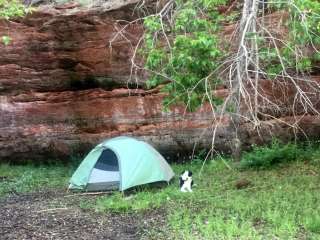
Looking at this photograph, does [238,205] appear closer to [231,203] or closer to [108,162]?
[231,203]

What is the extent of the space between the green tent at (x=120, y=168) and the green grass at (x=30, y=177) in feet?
3.53

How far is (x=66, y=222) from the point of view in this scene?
8.14 meters

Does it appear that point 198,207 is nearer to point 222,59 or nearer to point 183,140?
point 222,59

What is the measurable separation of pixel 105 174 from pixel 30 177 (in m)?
2.74

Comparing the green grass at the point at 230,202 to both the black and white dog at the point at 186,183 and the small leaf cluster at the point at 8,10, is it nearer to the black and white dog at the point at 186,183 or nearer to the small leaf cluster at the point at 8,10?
the black and white dog at the point at 186,183

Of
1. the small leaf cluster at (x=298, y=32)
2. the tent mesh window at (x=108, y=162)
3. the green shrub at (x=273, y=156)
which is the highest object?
the small leaf cluster at (x=298, y=32)

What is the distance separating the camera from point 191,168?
12.1m

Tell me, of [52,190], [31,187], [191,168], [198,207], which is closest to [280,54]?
[198,207]

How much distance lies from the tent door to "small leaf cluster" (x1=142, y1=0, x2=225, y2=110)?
74.9 inches

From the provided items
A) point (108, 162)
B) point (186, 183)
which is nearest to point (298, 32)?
point (186, 183)

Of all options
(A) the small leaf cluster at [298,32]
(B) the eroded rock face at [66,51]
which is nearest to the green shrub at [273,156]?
(A) the small leaf cluster at [298,32]

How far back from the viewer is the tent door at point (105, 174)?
408 inches

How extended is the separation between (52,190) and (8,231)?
316cm

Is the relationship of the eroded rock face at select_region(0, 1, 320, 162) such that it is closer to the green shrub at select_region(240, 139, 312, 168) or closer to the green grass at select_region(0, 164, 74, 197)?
the green grass at select_region(0, 164, 74, 197)
